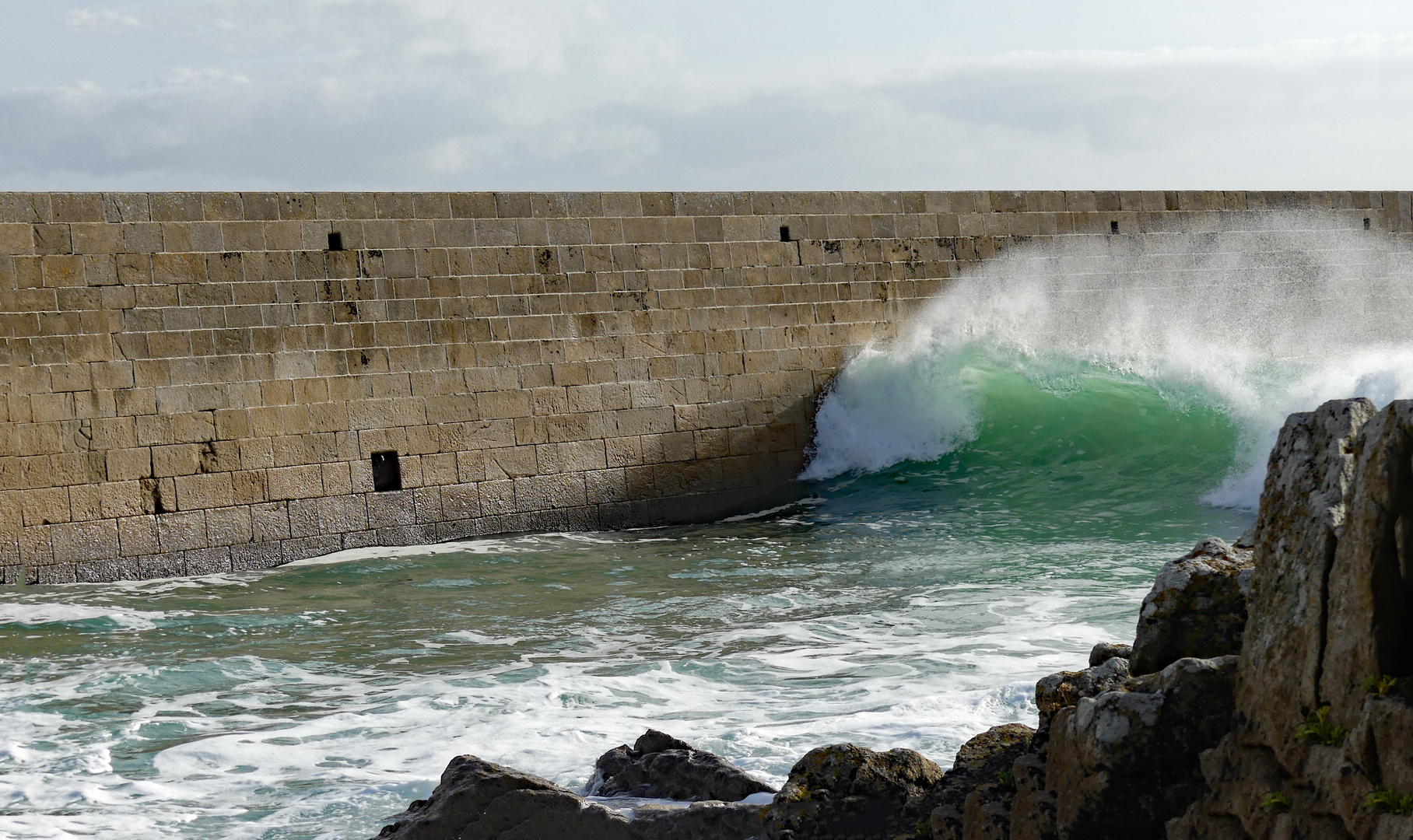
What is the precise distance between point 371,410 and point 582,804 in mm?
6356

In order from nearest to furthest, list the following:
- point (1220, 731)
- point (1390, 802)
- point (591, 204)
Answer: point (1390, 802) → point (1220, 731) → point (591, 204)

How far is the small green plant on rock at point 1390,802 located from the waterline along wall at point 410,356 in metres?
7.80

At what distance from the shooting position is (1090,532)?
8.34 metres

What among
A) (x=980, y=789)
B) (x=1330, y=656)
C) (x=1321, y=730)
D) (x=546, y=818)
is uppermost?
(x=1330, y=656)

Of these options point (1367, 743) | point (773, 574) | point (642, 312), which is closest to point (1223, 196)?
point (642, 312)

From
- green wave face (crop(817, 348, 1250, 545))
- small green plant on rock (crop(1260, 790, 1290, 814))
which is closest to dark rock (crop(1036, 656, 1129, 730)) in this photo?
small green plant on rock (crop(1260, 790, 1290, 814))

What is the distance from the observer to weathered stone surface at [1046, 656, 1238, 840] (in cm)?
213

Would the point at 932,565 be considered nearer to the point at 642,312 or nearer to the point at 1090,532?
the point at 1090,532

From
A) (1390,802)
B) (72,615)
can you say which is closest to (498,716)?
(1390,802)

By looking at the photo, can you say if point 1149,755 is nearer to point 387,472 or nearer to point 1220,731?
point 1220,731

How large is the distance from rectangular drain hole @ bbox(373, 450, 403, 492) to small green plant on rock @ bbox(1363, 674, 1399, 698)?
7819 millimetres

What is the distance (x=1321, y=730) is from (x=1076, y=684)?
77 cm

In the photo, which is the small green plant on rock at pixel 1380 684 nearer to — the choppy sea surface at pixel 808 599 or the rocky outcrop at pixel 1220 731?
the rocky outcrop at pixel 1220 731

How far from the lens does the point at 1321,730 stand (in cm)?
185
